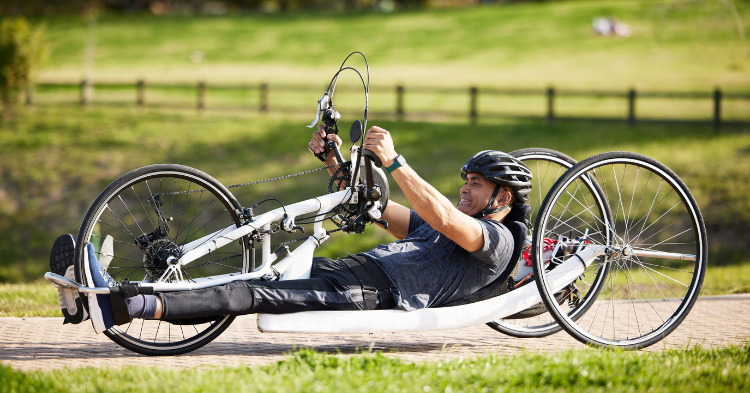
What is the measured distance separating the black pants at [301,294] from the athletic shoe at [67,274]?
1.48 feet

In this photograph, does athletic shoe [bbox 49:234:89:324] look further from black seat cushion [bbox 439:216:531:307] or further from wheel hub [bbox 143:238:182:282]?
black seat cushion [bbox 439:216:531:307]

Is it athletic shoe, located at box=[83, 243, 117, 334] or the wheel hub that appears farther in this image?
the wheel hub

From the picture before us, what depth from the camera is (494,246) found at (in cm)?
402

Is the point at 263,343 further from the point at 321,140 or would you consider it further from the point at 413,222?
the point at 321,140

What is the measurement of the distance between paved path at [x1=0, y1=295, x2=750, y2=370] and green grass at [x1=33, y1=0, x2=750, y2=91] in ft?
54.9

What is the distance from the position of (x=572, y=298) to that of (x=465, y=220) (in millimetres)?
1304

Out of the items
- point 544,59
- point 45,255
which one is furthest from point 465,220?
point 544,59

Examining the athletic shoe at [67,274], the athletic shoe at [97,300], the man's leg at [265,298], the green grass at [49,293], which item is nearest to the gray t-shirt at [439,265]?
the man's leg at [265,298]

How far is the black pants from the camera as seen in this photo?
12.0ft

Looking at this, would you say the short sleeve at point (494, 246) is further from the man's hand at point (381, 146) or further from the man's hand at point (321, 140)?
the man's hand at point (321, 140)

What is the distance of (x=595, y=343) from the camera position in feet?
13.7

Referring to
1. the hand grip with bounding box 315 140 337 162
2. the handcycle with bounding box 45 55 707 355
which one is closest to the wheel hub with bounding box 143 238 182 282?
the handcycle with bounding box 45 55 707 355

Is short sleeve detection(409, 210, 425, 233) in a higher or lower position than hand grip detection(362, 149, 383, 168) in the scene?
lower

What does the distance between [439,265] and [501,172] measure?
0.72 m
